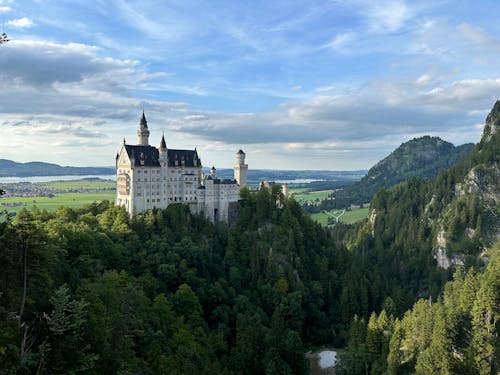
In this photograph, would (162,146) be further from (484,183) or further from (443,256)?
(484,183)

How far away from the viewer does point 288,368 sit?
6425 cm

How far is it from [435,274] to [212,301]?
98844 millimetres

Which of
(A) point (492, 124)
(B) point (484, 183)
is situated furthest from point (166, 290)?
(A) point (492, 124)

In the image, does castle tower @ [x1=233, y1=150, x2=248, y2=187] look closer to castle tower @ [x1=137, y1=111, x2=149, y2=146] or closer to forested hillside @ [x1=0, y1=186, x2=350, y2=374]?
forested hillside @ [x1=0, y1=186, x2=350, y2=374]

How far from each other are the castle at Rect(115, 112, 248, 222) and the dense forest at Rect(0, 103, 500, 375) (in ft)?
11.7

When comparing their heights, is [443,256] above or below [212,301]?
below

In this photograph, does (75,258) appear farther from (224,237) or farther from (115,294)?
(224,237)

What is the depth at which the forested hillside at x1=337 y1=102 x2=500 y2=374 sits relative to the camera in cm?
6094

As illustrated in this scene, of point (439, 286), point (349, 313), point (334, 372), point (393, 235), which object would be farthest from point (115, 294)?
point (393, 235)

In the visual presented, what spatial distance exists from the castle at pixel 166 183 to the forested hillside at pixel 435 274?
139 feet

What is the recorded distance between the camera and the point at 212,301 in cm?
8175

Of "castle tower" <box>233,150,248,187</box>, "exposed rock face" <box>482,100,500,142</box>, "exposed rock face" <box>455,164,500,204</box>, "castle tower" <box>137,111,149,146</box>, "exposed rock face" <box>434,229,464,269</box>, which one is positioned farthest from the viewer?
"exposed rock face" <box>482,100,500,142</box>

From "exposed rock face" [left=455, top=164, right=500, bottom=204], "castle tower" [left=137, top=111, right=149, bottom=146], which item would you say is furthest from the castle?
"exposed rock face" [left=455, top=164, right=500, bottom=204]

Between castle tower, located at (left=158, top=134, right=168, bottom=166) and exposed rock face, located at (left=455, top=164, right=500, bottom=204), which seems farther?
exposed rock face, located at (left=455, top=164, right=500, bottom=204)
